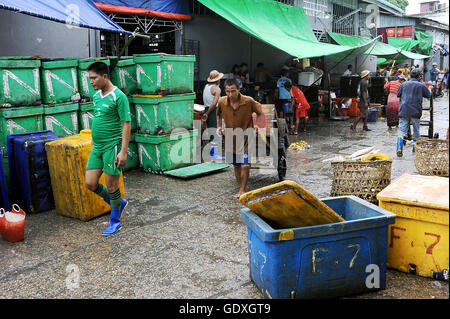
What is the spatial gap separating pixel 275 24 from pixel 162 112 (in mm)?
6690

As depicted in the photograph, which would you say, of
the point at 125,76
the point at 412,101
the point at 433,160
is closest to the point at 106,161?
the point at 125,76

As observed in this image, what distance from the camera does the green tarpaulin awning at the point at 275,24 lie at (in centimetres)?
1048

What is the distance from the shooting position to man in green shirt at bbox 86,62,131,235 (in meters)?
4.70

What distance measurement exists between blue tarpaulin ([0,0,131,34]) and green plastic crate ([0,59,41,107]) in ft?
2.34

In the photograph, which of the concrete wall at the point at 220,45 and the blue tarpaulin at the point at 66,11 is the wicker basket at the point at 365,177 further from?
the concrete wall at the point at 220,45

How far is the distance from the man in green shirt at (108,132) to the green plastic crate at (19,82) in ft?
6.82

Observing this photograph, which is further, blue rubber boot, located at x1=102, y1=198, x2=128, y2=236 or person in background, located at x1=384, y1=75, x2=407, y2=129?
person in background, located at x1=384, y1=75, x2=407, y2=129

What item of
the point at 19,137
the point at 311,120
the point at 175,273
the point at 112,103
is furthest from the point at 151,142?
the point at 311,120

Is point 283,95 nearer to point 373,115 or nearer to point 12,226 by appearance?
point 373,115

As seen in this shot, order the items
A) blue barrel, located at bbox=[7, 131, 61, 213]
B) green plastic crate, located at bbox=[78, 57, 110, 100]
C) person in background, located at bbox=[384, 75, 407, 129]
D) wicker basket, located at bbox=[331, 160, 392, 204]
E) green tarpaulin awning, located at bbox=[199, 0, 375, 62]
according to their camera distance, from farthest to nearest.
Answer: person in background, located at bbox=[384, 75, 407, 129], green tarpaulin awning, located at bbox=[199, 0, 375, 62], green plastic crate, located at bbox=[78, 57, 110, 100], blue barrel, located at bbox=[7, 131, 61, 213], wicker basket, located at bbox=[331, 160, 392, 204]

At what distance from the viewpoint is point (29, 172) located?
18.5 ft

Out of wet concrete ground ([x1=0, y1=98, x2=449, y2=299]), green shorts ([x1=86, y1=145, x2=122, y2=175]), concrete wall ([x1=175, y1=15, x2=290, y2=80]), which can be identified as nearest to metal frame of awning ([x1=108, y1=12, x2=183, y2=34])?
concrete wall ([x1=175, y1=15, x2=290, y2=80])

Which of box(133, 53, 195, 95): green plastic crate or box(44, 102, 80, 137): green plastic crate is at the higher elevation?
box(133, 53, 195, 95): green plastic crate

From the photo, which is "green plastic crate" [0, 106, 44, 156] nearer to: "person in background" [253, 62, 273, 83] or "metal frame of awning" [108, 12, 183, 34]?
"metal frame of awning" [108, 12, 183, 34]
